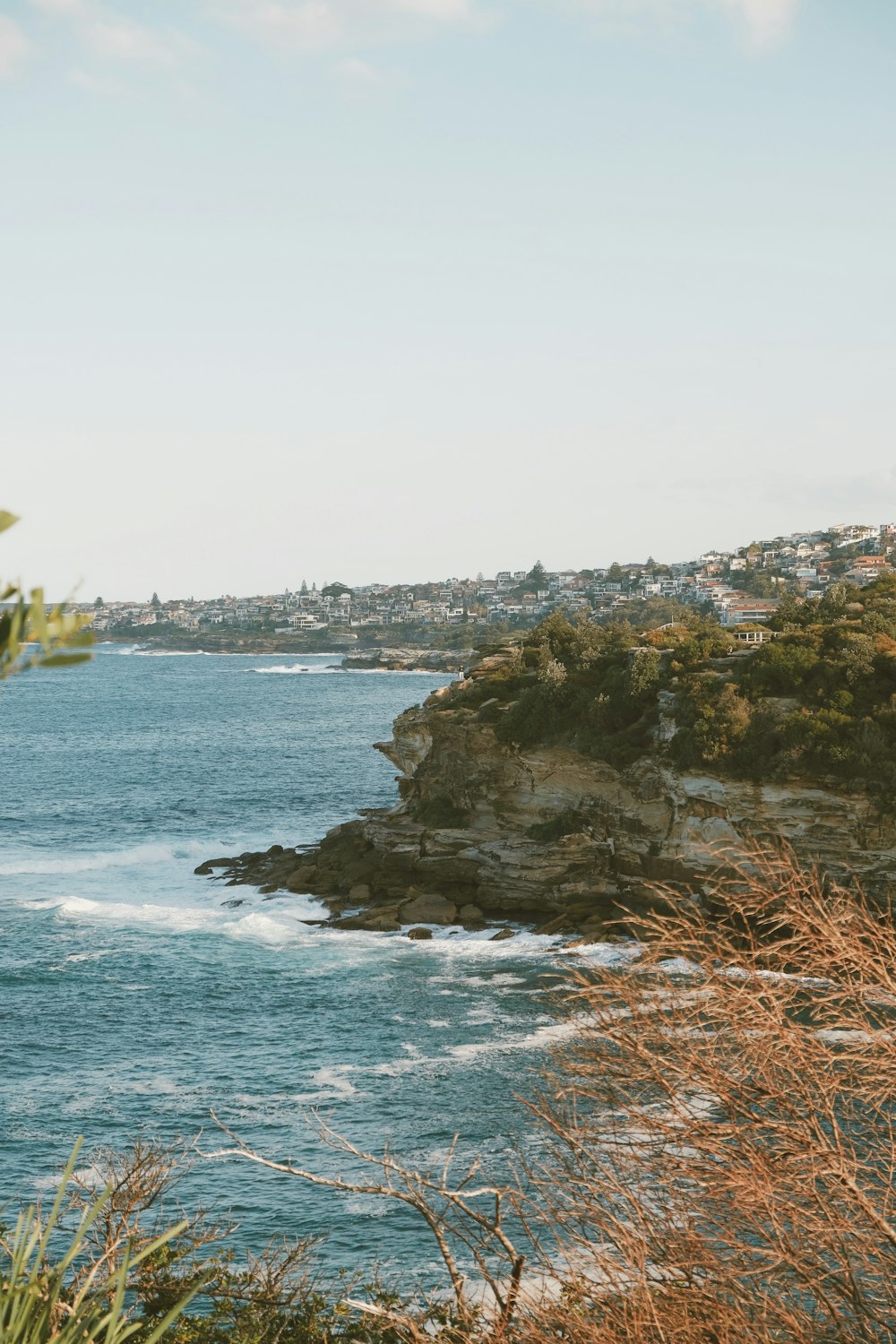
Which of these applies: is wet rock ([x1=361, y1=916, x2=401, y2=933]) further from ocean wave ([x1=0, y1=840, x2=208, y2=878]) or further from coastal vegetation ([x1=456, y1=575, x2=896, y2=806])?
ocean wave ([x1=0, y1=840, x2=208, y2=878])

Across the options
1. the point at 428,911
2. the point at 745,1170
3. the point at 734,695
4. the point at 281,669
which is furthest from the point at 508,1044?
the point at 281,669

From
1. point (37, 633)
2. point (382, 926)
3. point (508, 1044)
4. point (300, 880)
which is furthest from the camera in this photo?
point (300, 880)

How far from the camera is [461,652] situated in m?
168

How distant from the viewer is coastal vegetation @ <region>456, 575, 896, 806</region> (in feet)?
125

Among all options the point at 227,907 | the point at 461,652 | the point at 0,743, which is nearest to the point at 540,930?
the point at 227,907

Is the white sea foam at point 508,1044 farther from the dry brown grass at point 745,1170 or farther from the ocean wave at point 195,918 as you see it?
the dry brown grass at point 745,1170

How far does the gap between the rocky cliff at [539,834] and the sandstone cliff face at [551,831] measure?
5 cm

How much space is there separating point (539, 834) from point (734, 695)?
874 centimetres

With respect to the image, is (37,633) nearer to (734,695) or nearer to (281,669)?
(734,695)

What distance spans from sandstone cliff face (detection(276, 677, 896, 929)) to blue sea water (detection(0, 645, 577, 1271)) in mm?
3106

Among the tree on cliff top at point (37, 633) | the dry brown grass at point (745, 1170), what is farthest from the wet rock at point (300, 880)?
the tree on cliff top at point (37, 633)

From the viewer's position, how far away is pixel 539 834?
43.5m

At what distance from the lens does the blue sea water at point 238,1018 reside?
79.6ft

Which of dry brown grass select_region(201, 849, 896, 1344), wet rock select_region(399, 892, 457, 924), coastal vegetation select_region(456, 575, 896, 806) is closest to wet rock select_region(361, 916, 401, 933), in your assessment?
wet rock select_region(399, 892, 457, 924)
